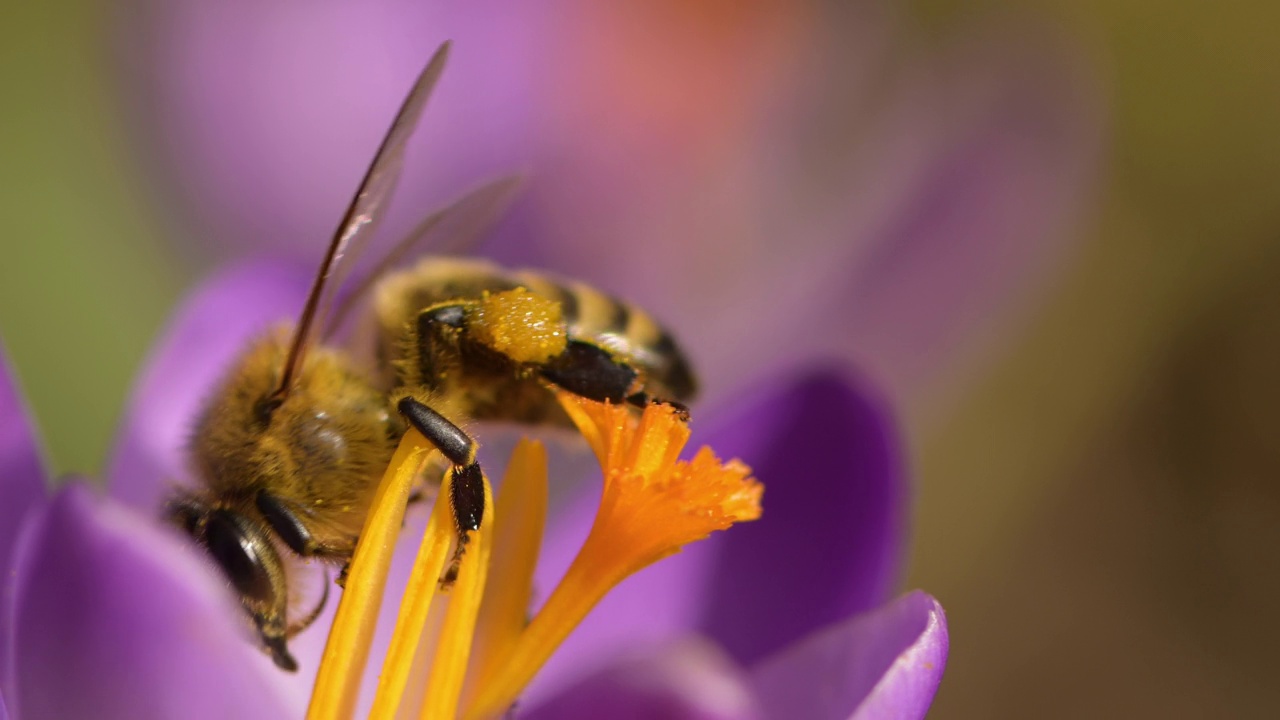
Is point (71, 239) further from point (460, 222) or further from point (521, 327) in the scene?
point (521, 327)

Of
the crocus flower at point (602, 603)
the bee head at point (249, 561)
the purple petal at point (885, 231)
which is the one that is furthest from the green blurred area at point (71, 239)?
the bee head at point (249, 561)

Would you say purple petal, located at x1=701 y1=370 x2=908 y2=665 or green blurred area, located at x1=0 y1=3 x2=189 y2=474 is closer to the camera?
purple petal, located at x1=701 y1=370 x2=908 y2=665

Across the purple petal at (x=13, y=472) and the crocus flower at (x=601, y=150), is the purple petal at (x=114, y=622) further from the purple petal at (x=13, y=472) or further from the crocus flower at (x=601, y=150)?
the crocus flower at (x=601, y=150)

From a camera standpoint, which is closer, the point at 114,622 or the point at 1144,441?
the point at 114,622

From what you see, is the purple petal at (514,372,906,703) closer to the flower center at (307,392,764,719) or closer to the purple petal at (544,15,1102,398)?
the flower center at (307,392,764,719)

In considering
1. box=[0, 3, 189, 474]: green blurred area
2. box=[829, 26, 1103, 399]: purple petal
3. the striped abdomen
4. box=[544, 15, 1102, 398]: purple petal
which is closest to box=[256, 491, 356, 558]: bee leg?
the striped abdomen

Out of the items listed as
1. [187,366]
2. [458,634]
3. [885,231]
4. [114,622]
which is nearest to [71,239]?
[187,366]
